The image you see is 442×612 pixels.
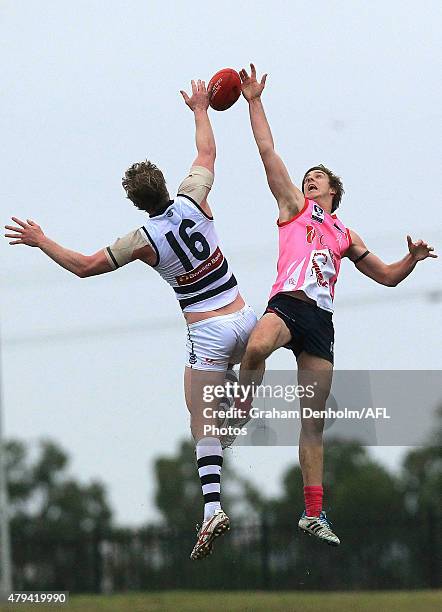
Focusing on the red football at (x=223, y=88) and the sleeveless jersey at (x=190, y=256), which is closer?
the sleeveless jersey at (x=190, y=256)

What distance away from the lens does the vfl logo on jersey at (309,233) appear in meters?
12.7

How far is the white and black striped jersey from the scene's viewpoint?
1234 cm

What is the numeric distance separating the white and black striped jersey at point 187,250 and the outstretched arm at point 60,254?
0.12m

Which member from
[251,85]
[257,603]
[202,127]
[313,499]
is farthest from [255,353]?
[257,603]

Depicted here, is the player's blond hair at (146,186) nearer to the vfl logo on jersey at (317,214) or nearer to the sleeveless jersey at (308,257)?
the sleeveless jersey at (308,257)

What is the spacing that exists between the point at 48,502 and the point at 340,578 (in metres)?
54.1

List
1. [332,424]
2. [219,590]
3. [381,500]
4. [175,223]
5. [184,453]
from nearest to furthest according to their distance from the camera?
→ [175,223] → [332,424] → [219,590] → [381,500] → [184,453]

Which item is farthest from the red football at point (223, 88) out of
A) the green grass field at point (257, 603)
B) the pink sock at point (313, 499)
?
the green grass field at point (257, 603)

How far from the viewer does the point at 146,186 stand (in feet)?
40.0

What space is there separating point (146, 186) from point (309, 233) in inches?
62.8

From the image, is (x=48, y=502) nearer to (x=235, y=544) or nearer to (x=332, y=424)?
(x=235, y=544)

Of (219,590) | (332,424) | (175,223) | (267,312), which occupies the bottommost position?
(219,590)

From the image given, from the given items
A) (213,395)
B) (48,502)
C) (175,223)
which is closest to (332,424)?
(213,395)

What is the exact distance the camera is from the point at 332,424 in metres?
13.2
